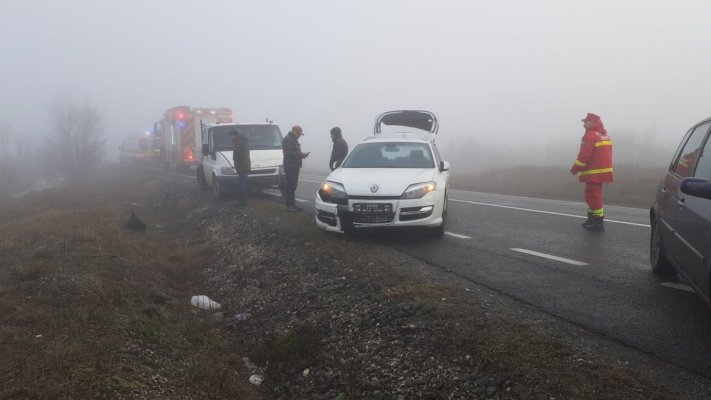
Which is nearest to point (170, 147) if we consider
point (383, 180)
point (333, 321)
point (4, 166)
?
point (4, 166)

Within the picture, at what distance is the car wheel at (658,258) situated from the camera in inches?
234

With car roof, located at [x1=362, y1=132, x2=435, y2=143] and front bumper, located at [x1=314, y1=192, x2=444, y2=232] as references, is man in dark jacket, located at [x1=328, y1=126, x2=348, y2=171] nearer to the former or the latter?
car roof, located at [x1=362, y1=132, x2=435, y2=143]

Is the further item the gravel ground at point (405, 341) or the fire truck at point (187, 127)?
the fire truck at point (187, 127)

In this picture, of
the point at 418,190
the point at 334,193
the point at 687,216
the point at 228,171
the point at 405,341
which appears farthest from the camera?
the point at 228,171

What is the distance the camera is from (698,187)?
3846mm

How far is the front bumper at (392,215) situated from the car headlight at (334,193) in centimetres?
7

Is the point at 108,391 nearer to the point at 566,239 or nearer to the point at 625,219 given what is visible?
the point at 566,239

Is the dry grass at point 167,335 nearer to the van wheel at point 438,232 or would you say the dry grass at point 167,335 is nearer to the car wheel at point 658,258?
the van wheel at point 438,232

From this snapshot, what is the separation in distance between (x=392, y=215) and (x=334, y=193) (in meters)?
0.98

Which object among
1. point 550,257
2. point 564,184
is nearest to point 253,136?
point 550,257

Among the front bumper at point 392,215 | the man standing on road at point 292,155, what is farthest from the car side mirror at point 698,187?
the man standing on road at point 292,155

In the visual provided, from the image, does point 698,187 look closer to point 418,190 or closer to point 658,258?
point 658,258

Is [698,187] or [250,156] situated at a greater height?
[250,156]

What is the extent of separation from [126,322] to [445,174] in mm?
5890
